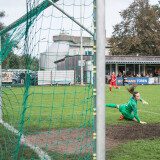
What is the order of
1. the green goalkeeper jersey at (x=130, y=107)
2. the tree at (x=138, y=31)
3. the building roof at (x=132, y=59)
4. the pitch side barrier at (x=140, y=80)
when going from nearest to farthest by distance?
the green goalkeeper jersey at (x=130, y=107) → the pitch side barrier at (x=140, y=80) → the building roof at (x=132, y=59) → the tree at (x=138, y=31)

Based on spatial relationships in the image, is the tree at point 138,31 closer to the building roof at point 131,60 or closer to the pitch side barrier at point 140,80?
the building roof at point 131,60

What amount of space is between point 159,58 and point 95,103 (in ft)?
109

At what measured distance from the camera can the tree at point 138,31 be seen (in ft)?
139

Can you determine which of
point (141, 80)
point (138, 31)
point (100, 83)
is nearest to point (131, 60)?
point (141, 80)

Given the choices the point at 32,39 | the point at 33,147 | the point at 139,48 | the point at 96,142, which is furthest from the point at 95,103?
the point at 139,48

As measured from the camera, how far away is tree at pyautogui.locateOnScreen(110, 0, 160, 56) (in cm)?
4231

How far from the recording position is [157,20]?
44.0 meters

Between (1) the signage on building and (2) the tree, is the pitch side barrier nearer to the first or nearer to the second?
(1) the signage on building

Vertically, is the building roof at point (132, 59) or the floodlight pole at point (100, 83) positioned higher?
the building roof at point (132, 59)

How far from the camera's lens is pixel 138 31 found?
142 ft

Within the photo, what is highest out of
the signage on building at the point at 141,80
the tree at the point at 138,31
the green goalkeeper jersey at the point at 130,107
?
the tree at the point at 138,31

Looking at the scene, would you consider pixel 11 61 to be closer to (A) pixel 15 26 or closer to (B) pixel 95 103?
(A) pixel 15 26

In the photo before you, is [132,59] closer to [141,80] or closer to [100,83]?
[141,80]

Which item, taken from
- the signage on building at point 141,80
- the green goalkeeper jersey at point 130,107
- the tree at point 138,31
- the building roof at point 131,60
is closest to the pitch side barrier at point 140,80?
the signage on building at point 141,80
